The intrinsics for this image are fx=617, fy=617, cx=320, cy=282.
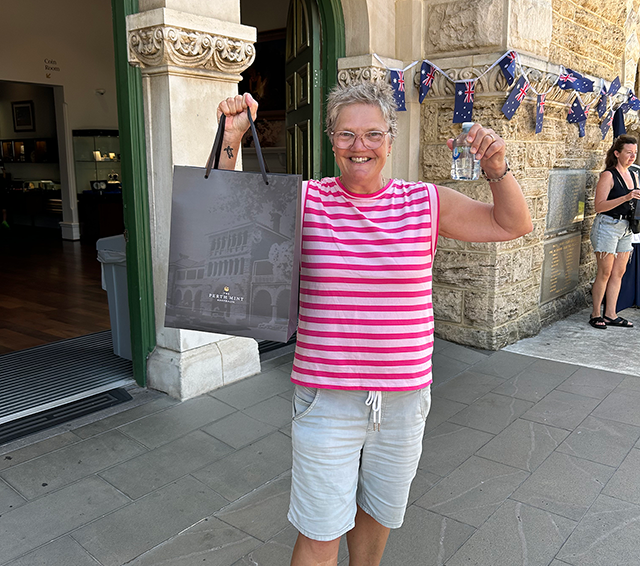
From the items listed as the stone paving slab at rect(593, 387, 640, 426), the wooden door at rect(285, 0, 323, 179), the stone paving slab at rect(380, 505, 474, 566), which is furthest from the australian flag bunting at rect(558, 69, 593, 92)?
the stone paving slab at rect(380, 505, 474, 566)

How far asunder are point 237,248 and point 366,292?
0.41m

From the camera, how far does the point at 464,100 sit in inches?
208

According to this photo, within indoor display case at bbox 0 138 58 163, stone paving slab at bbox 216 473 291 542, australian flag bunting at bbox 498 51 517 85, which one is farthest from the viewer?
indoor display case at bbox 0 138 58 163

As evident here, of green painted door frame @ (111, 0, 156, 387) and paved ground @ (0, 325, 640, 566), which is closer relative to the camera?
paved ground @ (0, 325, 640, 566)

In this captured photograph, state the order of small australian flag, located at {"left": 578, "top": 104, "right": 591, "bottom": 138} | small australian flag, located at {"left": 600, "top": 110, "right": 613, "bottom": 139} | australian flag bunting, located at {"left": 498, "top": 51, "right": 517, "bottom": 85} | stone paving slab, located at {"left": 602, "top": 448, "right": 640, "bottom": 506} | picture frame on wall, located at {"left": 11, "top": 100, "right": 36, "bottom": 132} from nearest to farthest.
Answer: stone paving slab, located at {"left": 602, "top": 448, "right": 640, "bottom": 506}
australian flag bunting, located at {"left": 498, "top": 51, "right": 517, "bottom": 85}
small australian flag, located at {"left": 578, "top": 104, "right": 591, "bottom": 138}
small australian flag, located at {"left": 600, "top": 110, "right": 613, "bottom": 139}
picture frame on wall, located at {"left": 11, "top": 100, "right": 36, "bottom": 132}

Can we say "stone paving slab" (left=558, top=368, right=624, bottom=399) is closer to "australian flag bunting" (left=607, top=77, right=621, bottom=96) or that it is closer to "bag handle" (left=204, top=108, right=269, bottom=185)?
"bag handle" (left=204, top=108, right=269, bottom=185)

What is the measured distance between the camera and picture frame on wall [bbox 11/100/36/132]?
15384 millimetres

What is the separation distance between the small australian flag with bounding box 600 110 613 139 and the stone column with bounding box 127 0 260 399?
494cm

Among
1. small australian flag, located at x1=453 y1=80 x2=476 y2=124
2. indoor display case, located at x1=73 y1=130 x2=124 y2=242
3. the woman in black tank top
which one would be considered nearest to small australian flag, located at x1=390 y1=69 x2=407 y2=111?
small australian flag, located at x1=453 y1=80 x2=476 y2=124

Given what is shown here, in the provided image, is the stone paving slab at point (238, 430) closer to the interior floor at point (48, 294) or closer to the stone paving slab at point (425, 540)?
the stone paving slab at point (425, 540)

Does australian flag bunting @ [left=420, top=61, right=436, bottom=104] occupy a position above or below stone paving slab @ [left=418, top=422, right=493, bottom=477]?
above

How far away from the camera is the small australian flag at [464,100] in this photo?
523cm

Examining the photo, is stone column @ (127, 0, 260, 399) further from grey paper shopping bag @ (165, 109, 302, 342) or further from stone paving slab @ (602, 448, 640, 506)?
stone paving slab @ (602, 448, 640, 506)

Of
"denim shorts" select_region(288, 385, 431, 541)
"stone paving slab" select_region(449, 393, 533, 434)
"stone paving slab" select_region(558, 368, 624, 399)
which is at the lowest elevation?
"stone paving slab" select_region(558, 368, 624, 399)
